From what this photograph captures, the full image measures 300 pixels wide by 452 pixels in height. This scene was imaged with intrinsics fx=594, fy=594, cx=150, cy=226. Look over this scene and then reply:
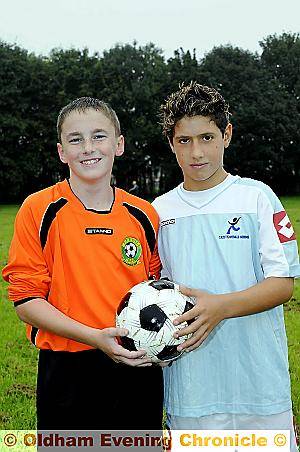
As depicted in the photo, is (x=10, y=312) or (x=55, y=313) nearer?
(x=55, y=313)

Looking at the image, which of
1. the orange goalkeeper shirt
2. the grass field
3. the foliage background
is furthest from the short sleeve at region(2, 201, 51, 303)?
the foliage background

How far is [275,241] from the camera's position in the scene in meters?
3.13

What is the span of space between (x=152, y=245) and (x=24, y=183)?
35.5 m

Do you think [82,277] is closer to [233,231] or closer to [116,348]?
[116,348]

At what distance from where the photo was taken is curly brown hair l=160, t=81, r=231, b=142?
3.27 meters

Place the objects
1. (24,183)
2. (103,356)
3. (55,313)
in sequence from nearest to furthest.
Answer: (55,313)
(103,356)
(24,183)

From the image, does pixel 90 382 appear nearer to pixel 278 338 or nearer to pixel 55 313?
pixel 55 313

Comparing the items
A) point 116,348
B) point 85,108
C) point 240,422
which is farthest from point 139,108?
point 116,348

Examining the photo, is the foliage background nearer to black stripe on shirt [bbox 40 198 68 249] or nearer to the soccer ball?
black stripe on shirt [bbox 40 198 68 249]

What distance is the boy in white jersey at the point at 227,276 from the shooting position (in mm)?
3180

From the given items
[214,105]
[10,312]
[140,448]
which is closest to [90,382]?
[140,448]

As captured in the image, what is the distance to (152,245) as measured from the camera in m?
3.37

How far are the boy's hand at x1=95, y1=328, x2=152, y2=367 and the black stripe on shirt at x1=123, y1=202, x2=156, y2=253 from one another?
62 centimetres

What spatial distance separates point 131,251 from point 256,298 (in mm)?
714
